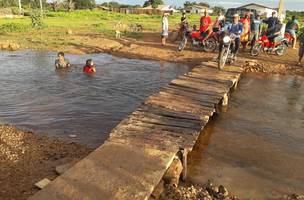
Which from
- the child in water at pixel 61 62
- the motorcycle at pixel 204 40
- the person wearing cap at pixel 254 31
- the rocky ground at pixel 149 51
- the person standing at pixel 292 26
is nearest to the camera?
the child in water at pixel 61 62

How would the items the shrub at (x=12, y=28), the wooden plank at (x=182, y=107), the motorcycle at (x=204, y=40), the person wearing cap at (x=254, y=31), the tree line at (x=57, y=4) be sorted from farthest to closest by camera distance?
1. the tree line at (x=57, y=4)
2. the shrub at (x=12, y=28)
3. the motorcycle at (x=204, y=40)
4. the person wearing cap at (x=254, y=31)
5. the wooden plank at (x=182, y=107)

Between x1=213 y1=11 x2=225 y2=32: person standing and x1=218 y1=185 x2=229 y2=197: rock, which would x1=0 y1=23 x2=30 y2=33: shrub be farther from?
x1=218 y1=185 x2=229 y2=197: rock

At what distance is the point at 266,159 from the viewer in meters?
5.95

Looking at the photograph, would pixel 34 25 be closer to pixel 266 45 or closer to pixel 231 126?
pixel 266 45

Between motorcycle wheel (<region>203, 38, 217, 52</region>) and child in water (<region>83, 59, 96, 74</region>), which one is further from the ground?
motorcycle wheel (<region>203, 38, 217, 52</region>)

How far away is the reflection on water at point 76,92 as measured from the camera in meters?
7.54

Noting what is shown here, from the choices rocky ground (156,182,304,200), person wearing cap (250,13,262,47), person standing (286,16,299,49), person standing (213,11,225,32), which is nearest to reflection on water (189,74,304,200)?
rocky ground (156,182,304,200)

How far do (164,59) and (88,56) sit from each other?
11.8ft

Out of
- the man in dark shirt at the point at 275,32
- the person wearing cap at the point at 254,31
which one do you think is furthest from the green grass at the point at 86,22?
the man in dark shirt at the point at 275,32

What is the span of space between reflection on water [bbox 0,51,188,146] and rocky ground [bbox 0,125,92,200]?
0.68m

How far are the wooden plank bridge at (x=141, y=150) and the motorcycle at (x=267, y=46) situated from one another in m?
7.30

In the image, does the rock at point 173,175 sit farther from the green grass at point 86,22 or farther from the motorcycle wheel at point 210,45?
the green grass at point 86,22

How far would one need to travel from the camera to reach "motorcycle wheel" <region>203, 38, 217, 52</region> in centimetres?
1552

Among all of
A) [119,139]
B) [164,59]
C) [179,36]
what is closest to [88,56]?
[164,59]
